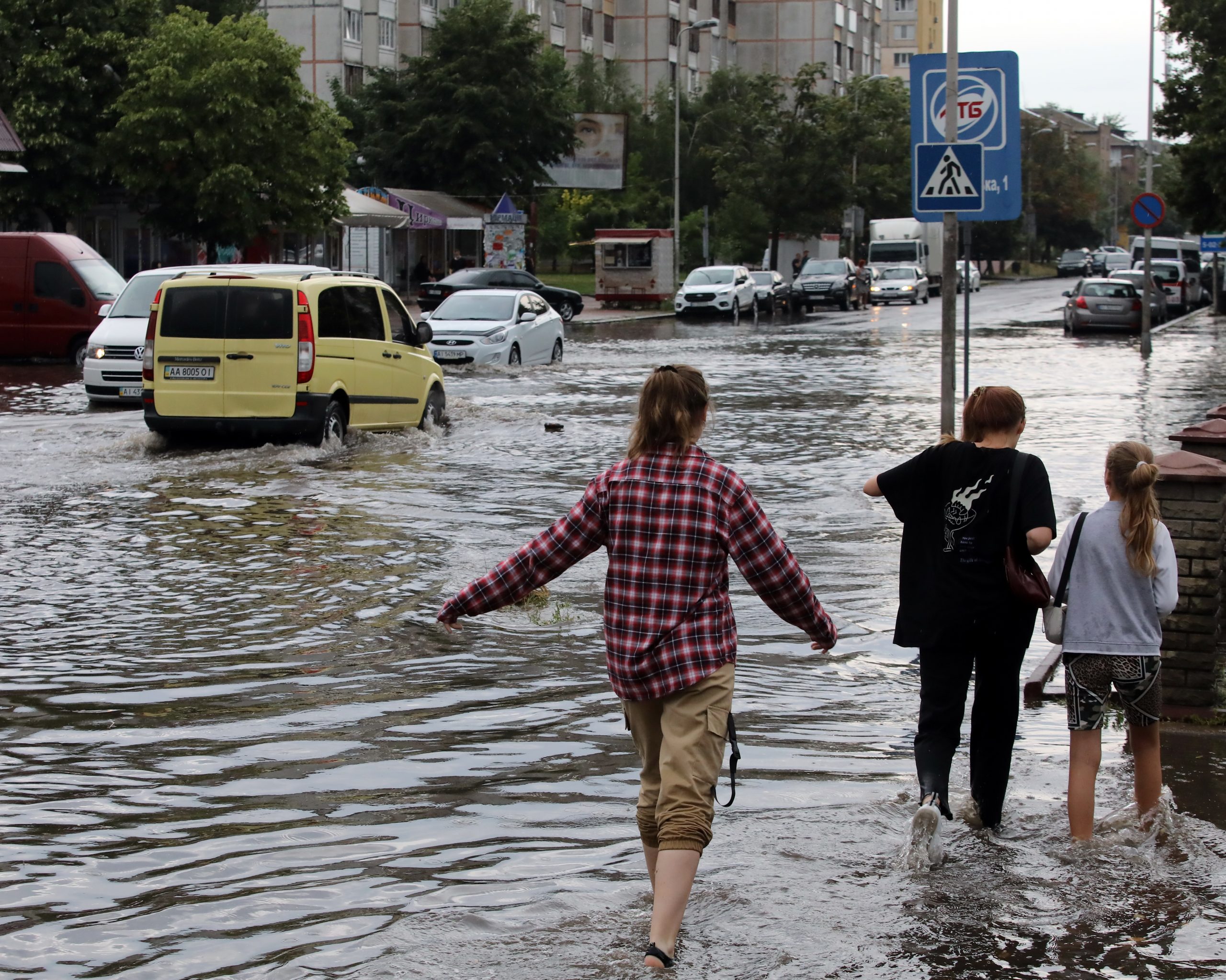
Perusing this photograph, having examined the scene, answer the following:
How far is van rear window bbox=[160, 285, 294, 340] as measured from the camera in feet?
52.1

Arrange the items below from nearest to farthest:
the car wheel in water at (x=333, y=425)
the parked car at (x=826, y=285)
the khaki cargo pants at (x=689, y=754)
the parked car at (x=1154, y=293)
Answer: the khaki cargo pants at (x=689, y=754)
the car wheel in water at (x=333, y=425)
the parked car at (x=1154, y=293)
the parked car at (x=826, y=285)

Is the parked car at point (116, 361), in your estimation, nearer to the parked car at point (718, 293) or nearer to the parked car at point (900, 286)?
the parked car at point (718, 293)

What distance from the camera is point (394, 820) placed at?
5.61 meters

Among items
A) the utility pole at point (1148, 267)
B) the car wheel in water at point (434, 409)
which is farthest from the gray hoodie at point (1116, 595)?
the utility pole at point (1148, 267)

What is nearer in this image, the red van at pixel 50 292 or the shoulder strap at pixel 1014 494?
the shoulder strap at pixel 1014 494

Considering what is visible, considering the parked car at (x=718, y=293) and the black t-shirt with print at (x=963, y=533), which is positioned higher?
the parked car at (x=718, y=293)

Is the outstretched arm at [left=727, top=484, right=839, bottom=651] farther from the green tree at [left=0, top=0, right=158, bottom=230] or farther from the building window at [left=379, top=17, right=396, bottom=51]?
the building window at [left=379, top=17, right=396, bottom=51]

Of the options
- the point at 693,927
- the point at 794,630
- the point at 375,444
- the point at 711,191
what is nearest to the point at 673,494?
the point at 693,927

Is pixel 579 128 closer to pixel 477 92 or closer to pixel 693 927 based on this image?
pixel 477 92

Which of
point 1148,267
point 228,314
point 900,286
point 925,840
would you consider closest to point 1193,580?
point 925,840

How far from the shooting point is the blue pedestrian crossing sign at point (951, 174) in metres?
13.1

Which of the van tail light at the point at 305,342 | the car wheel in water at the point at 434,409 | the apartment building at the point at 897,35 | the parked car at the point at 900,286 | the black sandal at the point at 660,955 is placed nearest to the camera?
the black sandal at the point at 660,955

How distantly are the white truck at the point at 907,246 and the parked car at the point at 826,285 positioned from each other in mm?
5230

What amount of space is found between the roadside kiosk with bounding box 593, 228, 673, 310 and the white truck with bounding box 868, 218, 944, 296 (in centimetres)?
1058
